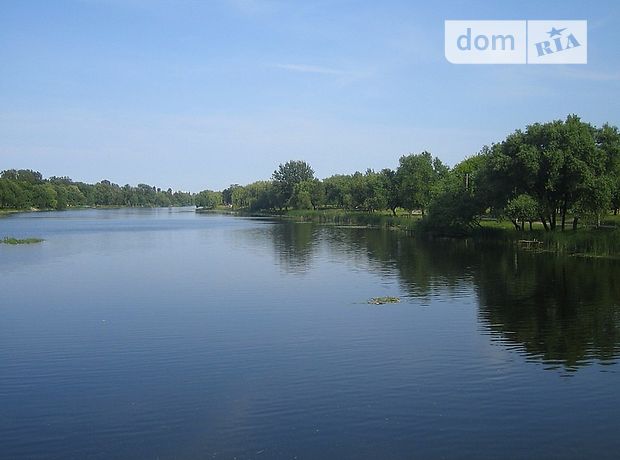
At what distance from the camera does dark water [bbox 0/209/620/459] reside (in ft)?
39.0

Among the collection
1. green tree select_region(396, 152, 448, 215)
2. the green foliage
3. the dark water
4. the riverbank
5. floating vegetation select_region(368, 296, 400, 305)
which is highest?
green tree select_region(396, 152, 448, 215)

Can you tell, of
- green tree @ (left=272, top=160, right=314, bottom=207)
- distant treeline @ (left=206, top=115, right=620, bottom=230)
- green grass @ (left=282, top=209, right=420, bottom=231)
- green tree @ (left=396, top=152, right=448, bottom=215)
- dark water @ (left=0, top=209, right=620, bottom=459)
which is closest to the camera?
dark water @ (left=0, top=209, right=620, bottom=459)

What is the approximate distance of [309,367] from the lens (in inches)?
658

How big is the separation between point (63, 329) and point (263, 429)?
1237 centimetres

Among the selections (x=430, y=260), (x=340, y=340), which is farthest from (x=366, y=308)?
(x=430, y=260)

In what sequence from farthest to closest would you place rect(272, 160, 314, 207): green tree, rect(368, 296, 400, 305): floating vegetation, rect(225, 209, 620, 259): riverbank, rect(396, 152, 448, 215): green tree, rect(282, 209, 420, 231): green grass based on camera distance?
rect(272, 160, 314, 207): green tree, rect(396, 152, 448, 215): green tree, rect(282, 209, 420, 231): green grass, rect(225, 209, 620, 259): riverbank, rect(368, 296, 400, 305): floating vegetation

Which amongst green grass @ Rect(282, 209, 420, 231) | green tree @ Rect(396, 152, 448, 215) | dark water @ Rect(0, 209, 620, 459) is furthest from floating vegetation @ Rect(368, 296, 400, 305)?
green tree @ Rect(396, 152, 448, 215)

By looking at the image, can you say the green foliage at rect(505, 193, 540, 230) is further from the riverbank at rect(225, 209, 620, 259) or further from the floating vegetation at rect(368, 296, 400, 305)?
the floating vegetation at rect(368, 296, 400, 305)

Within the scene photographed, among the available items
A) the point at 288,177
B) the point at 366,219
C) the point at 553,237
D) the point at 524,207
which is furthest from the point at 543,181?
the point at 288,177

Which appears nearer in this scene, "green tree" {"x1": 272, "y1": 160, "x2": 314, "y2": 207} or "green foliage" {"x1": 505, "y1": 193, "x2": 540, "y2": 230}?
"green foliage" {"x1": 505, "y1": 193, "x2": 540, "y2": 230}

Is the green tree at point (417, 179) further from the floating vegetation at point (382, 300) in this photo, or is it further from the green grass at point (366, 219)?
the floating vegetation at point (382, 300)

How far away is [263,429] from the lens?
12320 mm

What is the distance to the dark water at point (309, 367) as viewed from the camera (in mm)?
11891

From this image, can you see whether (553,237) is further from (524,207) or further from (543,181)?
(543,181)
